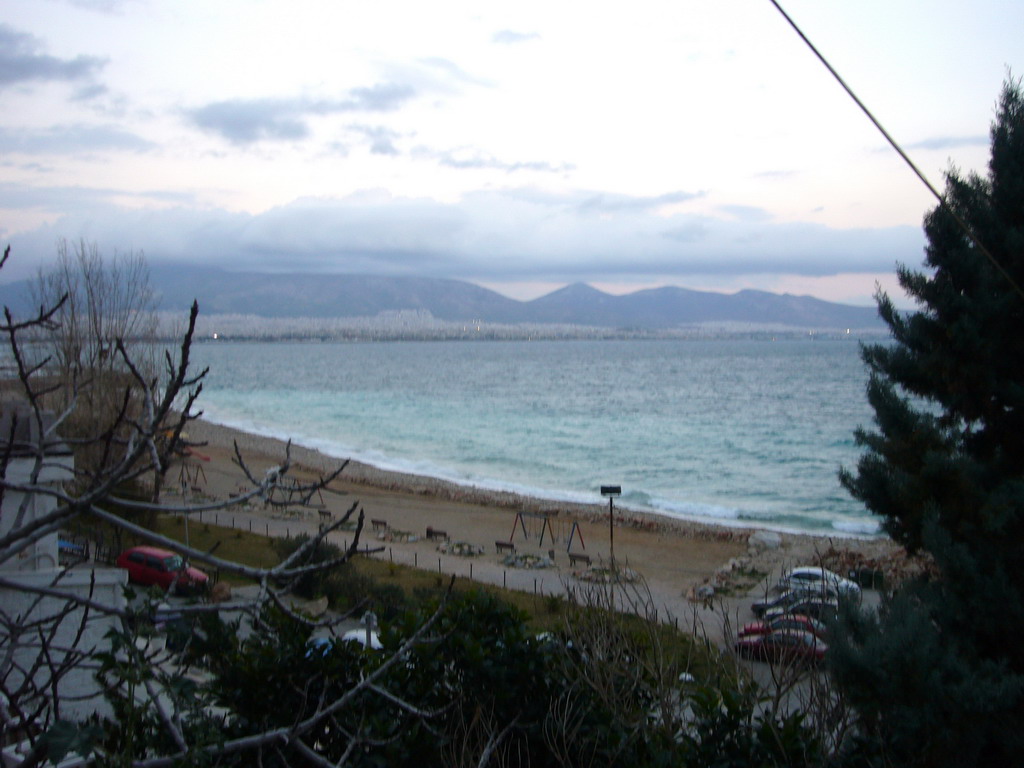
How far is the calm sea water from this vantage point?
39.8 m

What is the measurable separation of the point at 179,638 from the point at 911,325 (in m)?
8.32

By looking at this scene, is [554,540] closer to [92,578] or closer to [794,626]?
[794,626]

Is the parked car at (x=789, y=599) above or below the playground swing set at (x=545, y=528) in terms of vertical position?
above

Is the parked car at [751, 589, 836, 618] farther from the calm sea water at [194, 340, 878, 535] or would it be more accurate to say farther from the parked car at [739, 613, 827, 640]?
the calm sea water at [194, 340, 878, 535]

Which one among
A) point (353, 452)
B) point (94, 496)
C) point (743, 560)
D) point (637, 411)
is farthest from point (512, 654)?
point (637, 411)

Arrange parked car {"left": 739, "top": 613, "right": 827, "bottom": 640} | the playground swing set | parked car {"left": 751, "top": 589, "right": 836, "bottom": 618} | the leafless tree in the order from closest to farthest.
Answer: the leafless tree
parked car {"left": 739, "top": 613, "right": 827, "bottom": 640}
parked car {"left": 751, "top": 589, "right": 836, "bottom": 618}
the playground swing set

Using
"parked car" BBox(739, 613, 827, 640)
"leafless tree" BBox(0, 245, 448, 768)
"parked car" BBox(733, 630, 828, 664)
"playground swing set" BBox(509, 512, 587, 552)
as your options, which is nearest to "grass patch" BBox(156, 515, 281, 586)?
"leafless tree" BBox(0, 245, 448, 768)

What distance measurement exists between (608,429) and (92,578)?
61.8m

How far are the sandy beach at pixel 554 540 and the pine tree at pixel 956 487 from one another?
7796 mm

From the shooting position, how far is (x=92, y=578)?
3238 millimetres

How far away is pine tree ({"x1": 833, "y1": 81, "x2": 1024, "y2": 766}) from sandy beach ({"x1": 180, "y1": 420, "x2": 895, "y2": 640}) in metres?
7.80

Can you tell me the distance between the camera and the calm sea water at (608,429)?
130 feet

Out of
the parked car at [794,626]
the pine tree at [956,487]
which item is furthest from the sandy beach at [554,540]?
the parked car at [794,626]

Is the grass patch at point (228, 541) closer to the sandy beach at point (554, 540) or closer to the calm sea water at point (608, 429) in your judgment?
the sandy beach at point (554, 540)
